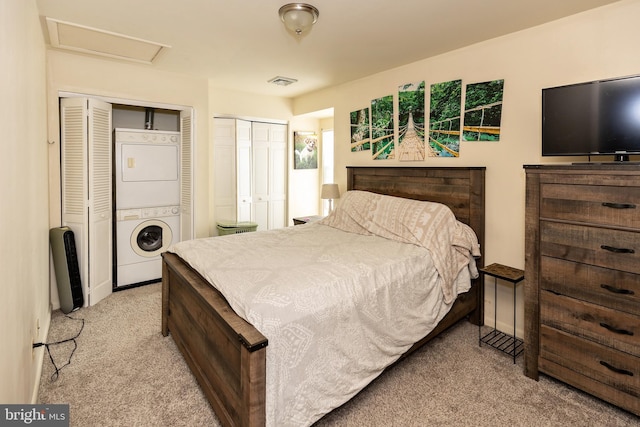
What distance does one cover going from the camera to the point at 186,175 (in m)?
4.17

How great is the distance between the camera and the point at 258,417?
144 cm

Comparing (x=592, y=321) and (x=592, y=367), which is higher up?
(x=592, y=321)

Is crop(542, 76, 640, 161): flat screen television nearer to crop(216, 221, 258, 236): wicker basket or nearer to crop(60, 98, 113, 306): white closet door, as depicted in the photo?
crop(216, 221, 258, 236): wicker basket

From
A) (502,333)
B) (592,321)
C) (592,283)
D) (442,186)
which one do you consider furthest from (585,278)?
(442,186)

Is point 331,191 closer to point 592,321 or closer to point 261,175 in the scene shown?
point 261,175

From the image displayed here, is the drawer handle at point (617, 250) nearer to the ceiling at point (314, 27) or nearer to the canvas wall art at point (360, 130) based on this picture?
the ceiling at point (314, 27)

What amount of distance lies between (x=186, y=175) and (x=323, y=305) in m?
3.10

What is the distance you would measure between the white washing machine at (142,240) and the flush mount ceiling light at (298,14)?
274 cm

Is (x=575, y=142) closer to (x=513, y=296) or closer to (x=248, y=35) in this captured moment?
(x=513, y=296)

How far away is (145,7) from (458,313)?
3.31 meters

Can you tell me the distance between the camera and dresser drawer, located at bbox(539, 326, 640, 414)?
1842 millimetres

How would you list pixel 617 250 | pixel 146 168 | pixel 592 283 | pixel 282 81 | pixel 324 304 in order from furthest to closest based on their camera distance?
pixel 282 81 → pixel 146 168 → pixel 592 283 → pixel 617 250 → pixel 324 304

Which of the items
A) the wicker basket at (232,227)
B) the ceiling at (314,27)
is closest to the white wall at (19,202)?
the ceiling at (314,27)

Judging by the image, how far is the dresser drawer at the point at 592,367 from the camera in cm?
184
